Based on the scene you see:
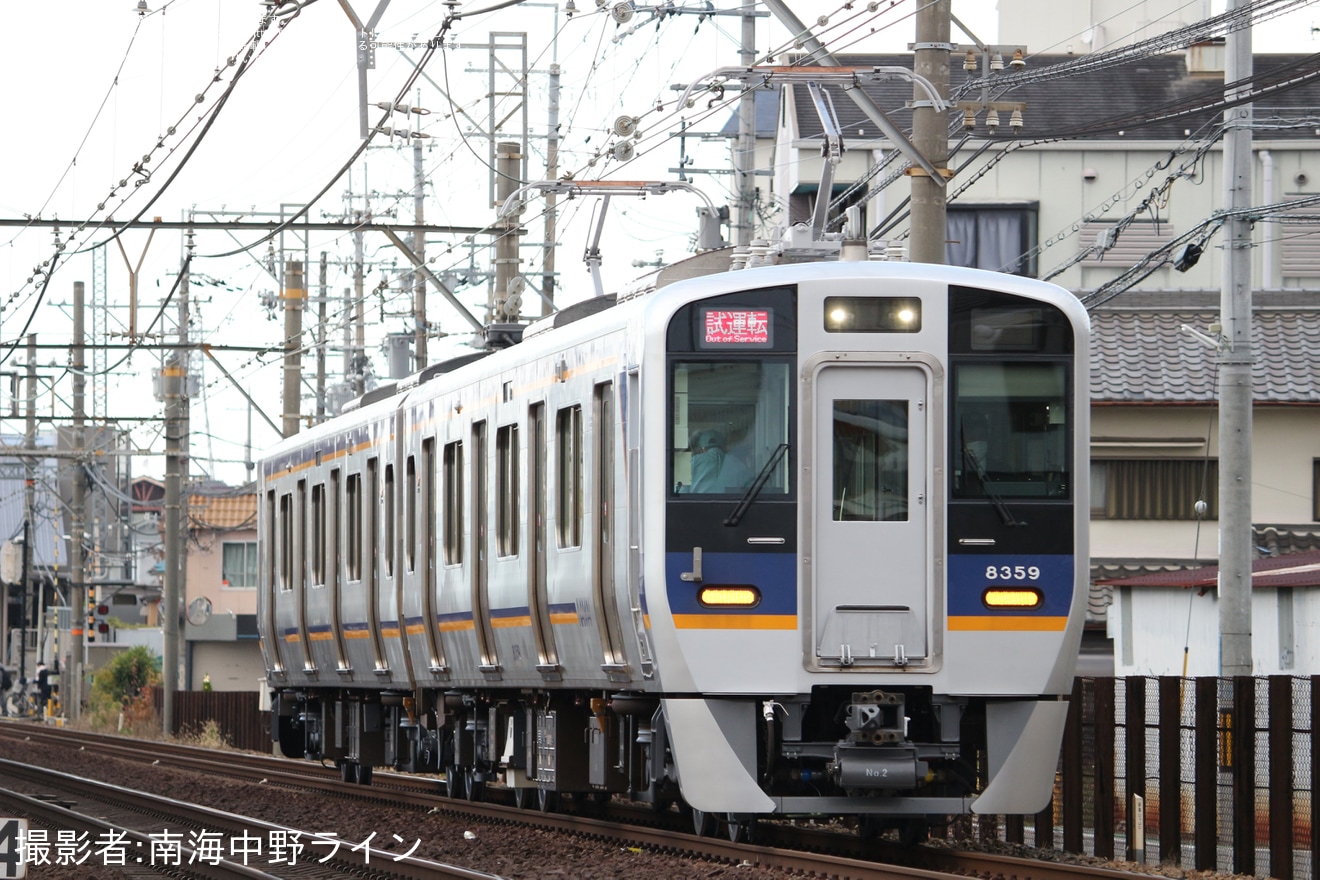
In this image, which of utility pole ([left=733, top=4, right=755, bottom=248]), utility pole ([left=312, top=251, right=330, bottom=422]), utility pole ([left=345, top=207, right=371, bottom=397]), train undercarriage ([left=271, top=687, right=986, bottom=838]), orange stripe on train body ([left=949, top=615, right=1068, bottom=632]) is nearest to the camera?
train undercarriage ([left=271, top=687, right=986, bottom=838])

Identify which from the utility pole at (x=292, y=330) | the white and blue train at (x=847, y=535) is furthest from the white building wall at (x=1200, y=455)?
the white and blue train at (x=847, y=535)

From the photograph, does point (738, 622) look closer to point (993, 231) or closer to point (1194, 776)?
point (1194, 776)

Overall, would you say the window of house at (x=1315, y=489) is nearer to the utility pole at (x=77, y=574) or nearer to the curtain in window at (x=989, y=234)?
the curtain in window at (x=989, y=234)

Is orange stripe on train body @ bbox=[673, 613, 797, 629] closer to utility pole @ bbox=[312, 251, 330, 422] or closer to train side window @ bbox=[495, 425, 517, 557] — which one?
train side window @ bbox=[495, 425, 517, 557]

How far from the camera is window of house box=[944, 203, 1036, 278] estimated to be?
1152 inches

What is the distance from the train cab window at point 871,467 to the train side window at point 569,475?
6.04ft

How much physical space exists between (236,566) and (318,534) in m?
45.9

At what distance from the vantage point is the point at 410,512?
51.3 feet

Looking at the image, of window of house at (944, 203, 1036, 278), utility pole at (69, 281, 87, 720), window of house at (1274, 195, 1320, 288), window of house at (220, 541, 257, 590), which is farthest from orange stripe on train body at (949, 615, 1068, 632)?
window of house at (220, 541, 257, 590)

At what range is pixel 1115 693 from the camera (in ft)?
41.1

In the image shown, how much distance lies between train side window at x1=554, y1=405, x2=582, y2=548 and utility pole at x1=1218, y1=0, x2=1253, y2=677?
4.30 metres

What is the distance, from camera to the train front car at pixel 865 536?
10.6 m

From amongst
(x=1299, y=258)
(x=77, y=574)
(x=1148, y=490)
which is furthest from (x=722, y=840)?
(x=77, y=574)

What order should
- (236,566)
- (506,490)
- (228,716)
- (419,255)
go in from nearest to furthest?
(506,490)
(228,716)
(419,255)
(236,566)
